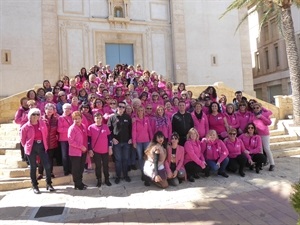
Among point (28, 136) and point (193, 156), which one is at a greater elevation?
point (28, 136)

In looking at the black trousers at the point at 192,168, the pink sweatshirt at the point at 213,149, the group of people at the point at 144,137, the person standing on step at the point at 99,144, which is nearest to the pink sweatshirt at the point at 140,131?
the group of people at the point at 144,137

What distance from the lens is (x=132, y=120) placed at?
23.3ft

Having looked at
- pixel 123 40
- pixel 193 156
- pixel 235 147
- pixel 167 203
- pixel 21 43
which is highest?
pixel 123 40

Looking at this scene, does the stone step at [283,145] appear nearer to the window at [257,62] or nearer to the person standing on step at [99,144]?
the person standing on step at [99,144]

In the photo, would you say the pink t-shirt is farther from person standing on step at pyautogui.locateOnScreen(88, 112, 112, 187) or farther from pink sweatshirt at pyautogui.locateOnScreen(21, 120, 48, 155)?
pink sweatshirt at pyautogui.locateOnScreen(21, 120, 48, 155)

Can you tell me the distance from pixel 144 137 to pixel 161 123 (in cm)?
53

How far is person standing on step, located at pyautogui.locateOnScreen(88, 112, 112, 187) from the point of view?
662cm

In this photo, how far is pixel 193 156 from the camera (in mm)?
6844

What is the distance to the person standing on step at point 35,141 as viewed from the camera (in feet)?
20.0

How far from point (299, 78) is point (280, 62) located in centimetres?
1581

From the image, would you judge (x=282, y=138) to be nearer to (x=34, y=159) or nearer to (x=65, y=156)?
(x=65, y=156)

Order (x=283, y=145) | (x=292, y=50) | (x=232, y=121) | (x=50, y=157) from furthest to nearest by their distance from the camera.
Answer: (x=292, y=50), (x=283, y=145), (x=232, y=121), (x=50, y=157)

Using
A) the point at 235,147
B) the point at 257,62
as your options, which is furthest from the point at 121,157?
the point at 257,62

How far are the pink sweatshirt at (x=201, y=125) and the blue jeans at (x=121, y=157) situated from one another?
176 cm
